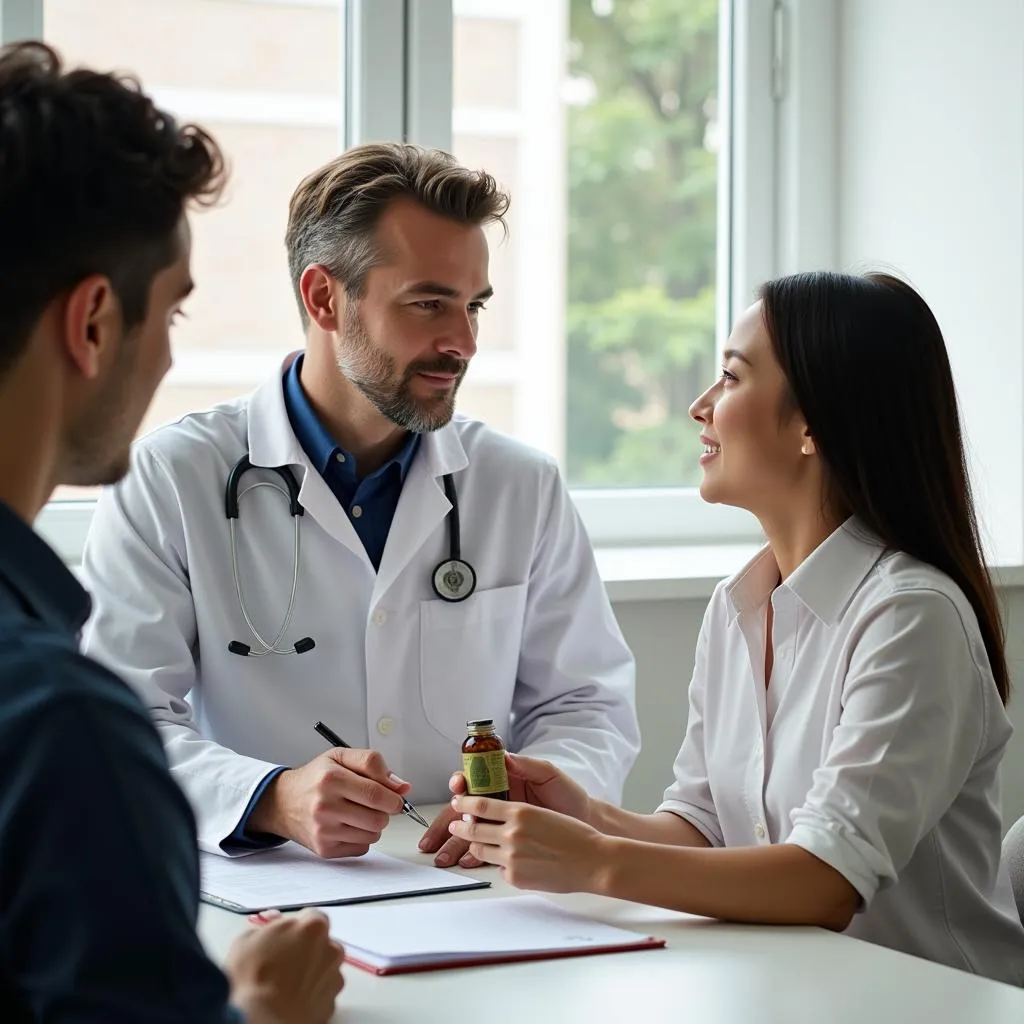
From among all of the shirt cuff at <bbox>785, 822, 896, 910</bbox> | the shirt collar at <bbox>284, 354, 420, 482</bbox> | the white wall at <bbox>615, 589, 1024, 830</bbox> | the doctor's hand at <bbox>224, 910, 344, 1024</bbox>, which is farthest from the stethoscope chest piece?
the doctor's hand at <bbox>224, 910, 344, 1024</bbox>

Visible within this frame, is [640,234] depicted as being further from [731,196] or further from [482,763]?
[482,763]

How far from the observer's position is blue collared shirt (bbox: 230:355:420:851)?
2227mm

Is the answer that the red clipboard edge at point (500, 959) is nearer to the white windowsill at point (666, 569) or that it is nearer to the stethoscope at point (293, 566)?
the stethoscope at point (293, 566)

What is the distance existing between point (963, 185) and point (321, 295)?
1.43 metres

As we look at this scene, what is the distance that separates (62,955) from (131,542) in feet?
4.75

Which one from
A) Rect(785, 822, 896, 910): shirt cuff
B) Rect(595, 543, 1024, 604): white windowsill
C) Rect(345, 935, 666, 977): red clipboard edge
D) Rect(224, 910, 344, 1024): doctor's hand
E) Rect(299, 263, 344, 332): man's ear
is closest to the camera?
Rect(224, 910, 344, 1024): doctor's hand

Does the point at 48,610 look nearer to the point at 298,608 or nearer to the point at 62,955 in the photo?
the point at 62,955

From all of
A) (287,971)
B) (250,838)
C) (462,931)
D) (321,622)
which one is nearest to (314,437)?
(321,622)

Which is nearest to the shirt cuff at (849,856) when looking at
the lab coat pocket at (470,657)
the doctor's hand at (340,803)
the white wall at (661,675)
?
the doctor's hand at (340,803)

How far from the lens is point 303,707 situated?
6.91 feet

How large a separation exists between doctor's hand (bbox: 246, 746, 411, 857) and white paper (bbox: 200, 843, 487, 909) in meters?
0.03

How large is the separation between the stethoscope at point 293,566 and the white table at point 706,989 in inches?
28.0

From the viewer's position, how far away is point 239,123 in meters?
2.96

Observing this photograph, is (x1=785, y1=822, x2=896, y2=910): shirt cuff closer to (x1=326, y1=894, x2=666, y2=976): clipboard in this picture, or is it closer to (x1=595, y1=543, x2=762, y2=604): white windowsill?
(x1=326, y1=894, x2=666, y2=976): clipboard
